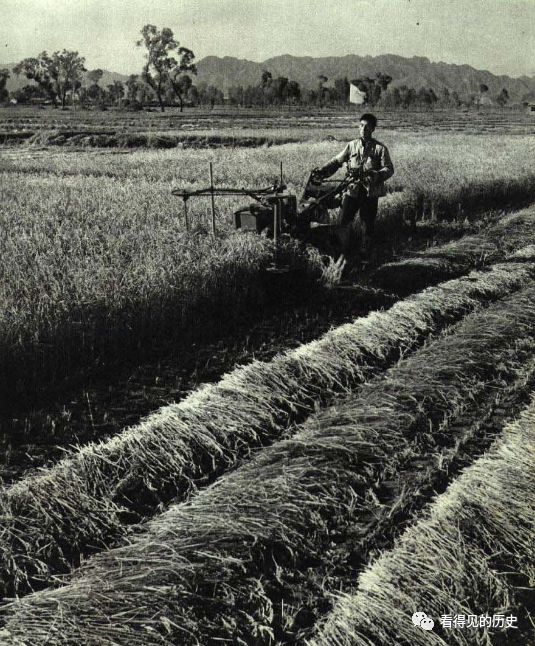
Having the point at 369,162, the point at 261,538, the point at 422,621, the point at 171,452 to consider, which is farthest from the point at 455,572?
the point at 369,162

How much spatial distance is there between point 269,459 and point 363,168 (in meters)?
4.96

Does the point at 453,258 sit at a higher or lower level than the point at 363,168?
lower

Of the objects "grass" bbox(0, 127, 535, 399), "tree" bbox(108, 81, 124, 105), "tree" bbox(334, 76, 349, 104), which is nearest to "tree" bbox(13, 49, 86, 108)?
"tree" bbox(108, 81, 124, 105)

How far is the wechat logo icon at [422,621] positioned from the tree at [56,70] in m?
81.9

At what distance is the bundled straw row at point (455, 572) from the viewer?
2.44m

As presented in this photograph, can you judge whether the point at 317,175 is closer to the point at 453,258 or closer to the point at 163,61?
the point at 453,258

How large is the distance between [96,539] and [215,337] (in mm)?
2829

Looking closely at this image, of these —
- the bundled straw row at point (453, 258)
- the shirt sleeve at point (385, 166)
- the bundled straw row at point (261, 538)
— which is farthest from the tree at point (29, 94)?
the bundled straw row at point (261, 538)

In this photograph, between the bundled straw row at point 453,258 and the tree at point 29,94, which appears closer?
the bundled straw row at point 453,258

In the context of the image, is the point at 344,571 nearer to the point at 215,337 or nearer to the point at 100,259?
the point at 215,337

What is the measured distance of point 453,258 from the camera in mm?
8258

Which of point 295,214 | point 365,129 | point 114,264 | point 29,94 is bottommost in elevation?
point 114,264

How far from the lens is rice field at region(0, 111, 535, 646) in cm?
253

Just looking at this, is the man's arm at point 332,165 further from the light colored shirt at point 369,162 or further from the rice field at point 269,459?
the rice field at point 269,459
